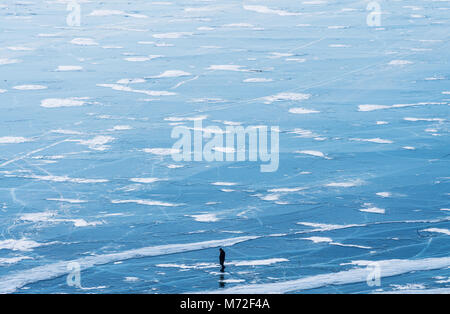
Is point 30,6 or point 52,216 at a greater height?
point 30,6

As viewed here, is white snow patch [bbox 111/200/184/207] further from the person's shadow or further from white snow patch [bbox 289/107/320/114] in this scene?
white snow patch [bbox 289/107/320/114]

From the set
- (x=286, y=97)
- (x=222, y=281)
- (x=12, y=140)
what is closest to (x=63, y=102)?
(x=12, y=140)

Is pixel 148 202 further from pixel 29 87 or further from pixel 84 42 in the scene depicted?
pixel 84 42

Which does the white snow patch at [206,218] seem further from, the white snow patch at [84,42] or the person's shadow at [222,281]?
the white snow patch at [84,42]

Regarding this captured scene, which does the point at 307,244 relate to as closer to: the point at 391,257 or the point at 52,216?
the point at 391,257

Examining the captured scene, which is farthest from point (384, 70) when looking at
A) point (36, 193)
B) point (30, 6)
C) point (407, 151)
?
point (30, 6)

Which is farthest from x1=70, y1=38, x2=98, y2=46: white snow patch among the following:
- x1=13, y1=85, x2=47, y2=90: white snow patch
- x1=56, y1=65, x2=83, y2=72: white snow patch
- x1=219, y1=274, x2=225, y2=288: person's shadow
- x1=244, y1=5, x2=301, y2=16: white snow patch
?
x1=219, y1=274, x2=225, y2=288: person's shadow

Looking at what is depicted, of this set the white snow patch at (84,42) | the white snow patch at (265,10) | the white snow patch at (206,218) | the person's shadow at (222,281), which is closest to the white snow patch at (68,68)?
the white snow patch at (84,42)
